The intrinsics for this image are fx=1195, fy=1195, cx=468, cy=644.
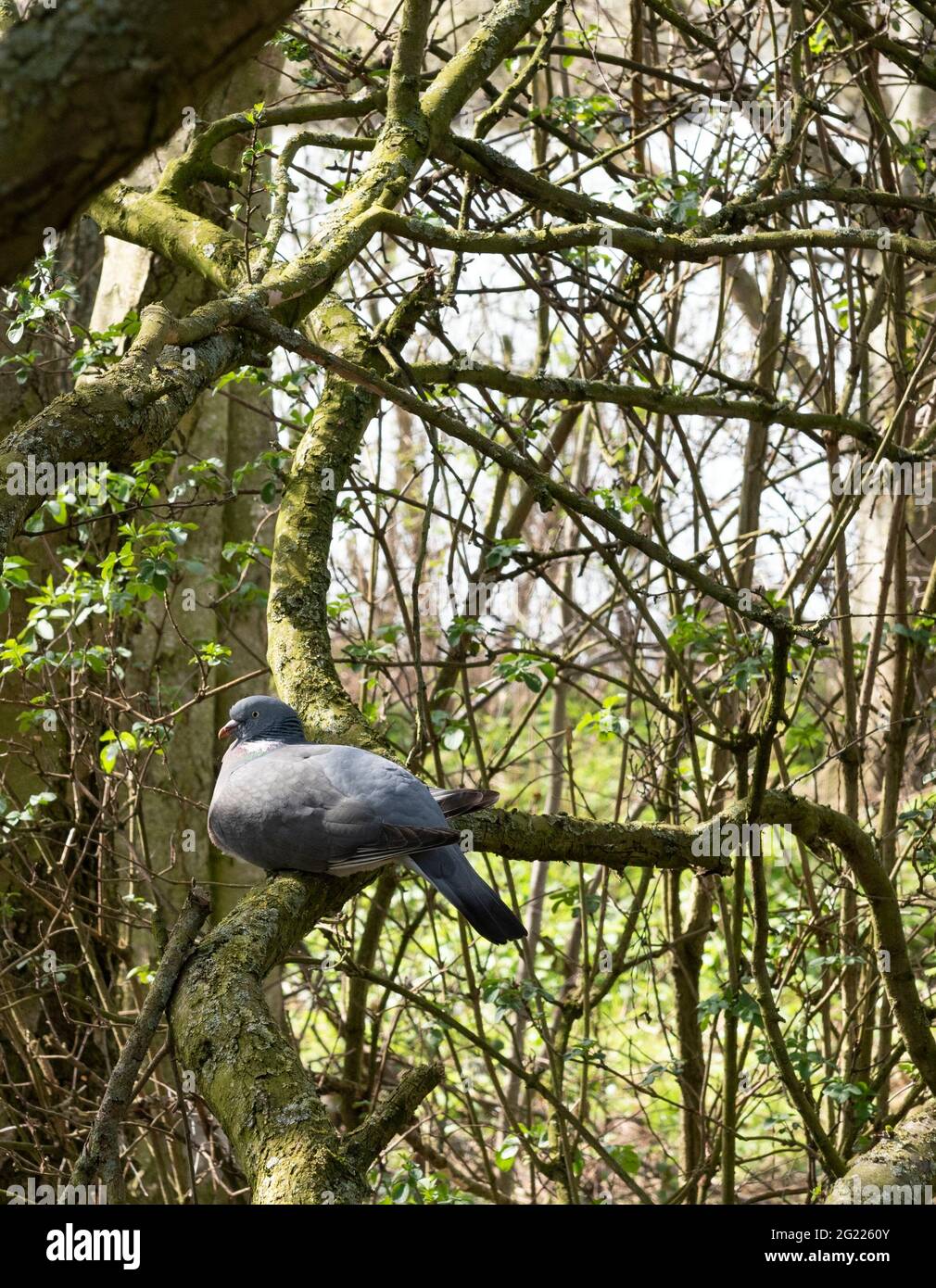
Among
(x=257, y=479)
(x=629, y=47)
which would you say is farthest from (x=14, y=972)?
(x=629, y=47)

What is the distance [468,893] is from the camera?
2211 mm

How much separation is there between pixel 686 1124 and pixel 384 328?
2.87m

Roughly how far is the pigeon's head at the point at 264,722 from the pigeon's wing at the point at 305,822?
3.9 inches

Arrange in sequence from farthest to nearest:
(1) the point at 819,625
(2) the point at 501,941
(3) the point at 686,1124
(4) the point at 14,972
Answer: (3) the point at 686,1124 → (4) the point at 14,972 → (1) the point at 819,625 → (2) the point at 501,941

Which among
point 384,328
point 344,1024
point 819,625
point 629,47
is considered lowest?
point 344,1024

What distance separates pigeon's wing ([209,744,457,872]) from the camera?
2061 millimetres

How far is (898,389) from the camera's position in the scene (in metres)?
3.68

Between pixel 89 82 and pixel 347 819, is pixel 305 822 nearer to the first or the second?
pixel 347 819

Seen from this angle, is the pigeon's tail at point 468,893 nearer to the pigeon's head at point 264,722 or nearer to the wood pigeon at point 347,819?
the wood pigeon at point 347,819

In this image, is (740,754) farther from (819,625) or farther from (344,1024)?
(344,1024)

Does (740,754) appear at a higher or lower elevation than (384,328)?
lower

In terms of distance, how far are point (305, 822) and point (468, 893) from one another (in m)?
0.34

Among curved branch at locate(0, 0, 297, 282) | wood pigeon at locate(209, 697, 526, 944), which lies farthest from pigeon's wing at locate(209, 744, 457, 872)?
curved branch at locate(0, 0, 297, 282)

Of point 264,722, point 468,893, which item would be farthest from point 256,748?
point 468,893
